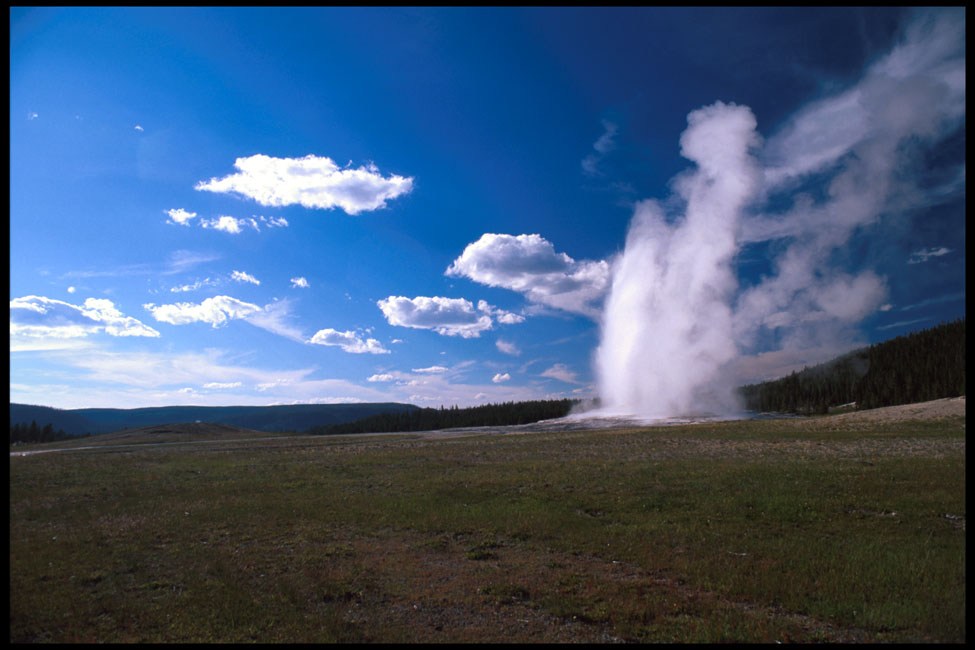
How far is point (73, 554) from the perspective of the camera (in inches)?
518

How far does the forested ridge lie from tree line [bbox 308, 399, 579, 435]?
6809cm

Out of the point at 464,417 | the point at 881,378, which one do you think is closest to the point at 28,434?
the point at 464,417

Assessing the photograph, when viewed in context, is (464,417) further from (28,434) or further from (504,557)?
(504,557)

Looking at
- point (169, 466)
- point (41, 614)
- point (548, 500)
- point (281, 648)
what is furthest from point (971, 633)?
point (169, 466)

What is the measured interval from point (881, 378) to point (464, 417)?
130 metres

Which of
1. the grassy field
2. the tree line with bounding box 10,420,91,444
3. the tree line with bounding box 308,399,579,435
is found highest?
the grassy field

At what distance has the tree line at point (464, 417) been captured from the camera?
6639 inches

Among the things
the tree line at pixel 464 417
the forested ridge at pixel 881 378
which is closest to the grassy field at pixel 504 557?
the forested ridge at pixel 881 378

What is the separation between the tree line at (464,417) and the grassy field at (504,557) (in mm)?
144340

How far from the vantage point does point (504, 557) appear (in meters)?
14.1

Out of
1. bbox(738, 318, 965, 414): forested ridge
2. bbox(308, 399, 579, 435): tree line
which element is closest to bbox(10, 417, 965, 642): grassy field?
bbox(738, 318, 965, 414): forested ridge

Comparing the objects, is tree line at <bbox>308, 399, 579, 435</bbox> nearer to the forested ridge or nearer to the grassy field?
the forested ridge

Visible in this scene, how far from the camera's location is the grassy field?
31.1 ft

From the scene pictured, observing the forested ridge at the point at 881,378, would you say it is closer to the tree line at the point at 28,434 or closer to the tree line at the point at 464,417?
the tree line at the point at 464,417
